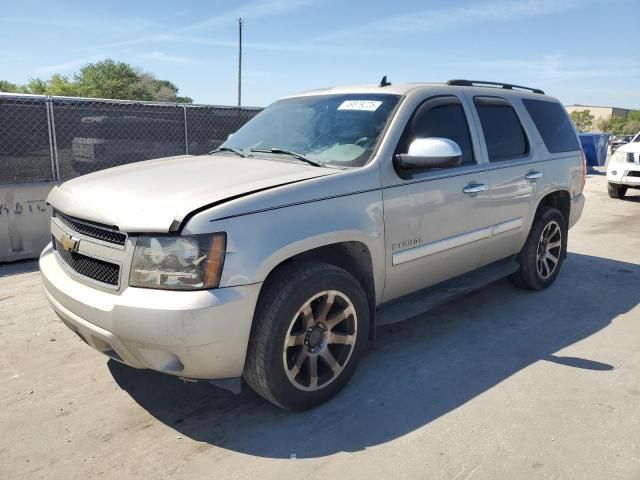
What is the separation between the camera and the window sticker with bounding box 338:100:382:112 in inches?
143

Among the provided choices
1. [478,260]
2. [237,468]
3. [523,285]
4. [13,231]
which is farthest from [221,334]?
[13,231]

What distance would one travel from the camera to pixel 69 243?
291 cm

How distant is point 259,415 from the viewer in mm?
3020

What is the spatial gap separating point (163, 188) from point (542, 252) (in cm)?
378

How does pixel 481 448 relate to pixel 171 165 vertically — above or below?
below

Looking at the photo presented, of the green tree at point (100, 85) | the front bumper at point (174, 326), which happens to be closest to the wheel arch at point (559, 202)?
the front bumper at point (174, 326)

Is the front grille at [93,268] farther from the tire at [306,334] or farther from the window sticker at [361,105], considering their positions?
the window sticker at [361,105]

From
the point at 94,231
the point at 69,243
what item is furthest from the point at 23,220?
the point at 94,231

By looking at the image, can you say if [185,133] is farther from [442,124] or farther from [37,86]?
[37,86]

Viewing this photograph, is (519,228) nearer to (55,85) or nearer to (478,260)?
(478,260)

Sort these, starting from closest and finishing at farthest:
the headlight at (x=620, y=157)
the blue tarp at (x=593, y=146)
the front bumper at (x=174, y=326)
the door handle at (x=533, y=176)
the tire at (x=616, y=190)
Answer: the front bumper at (x=174, y=326)
the door handle at (x=533, y=176)
the headlight at (x=620, y=157)
the tire at (x=616, y=190)
the blue tarp at (x=593, y=146)

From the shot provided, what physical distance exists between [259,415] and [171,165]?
1.74 meters

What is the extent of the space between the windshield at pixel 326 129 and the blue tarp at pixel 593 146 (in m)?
17.9

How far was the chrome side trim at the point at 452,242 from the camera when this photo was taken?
3430 mm
